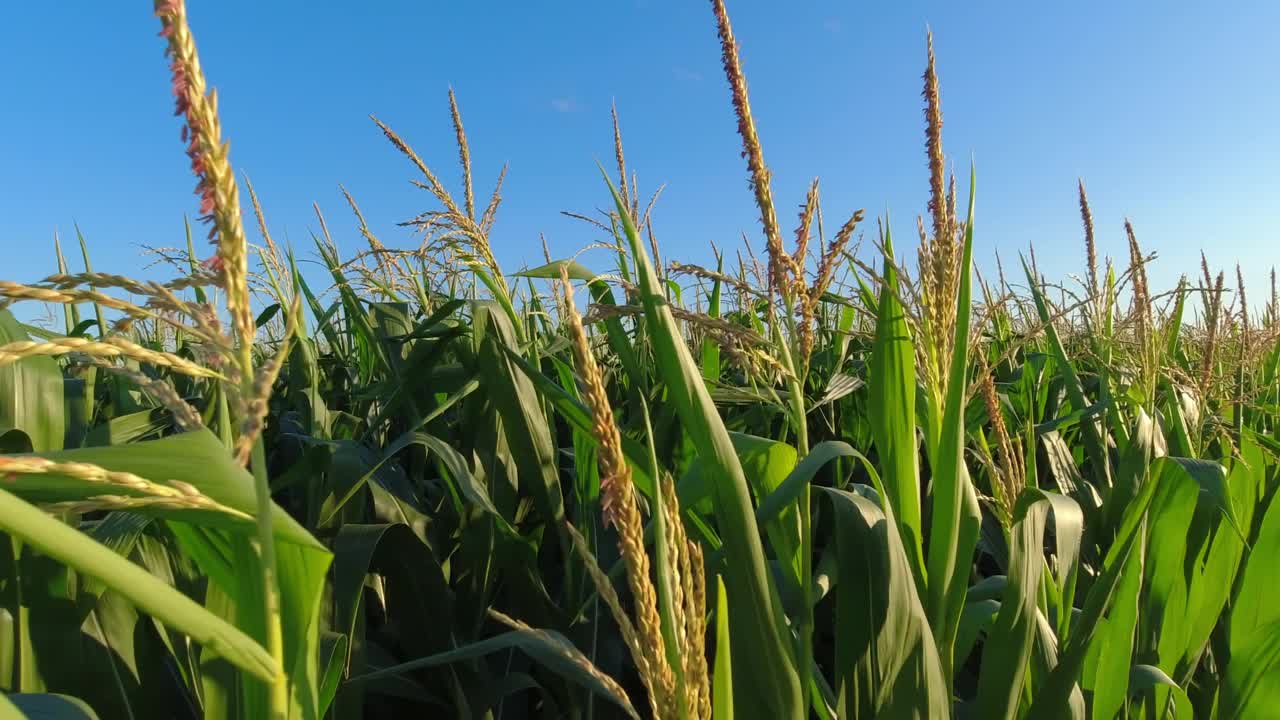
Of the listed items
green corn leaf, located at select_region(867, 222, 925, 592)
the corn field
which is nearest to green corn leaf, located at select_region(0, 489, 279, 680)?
the corn field

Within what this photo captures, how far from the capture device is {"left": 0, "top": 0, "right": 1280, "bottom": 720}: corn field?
51cm

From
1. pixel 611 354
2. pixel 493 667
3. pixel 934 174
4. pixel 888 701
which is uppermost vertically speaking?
pixel 934 174

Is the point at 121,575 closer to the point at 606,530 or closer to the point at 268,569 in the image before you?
the point at 268,569

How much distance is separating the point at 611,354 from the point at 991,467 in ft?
5.62

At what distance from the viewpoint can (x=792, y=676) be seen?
2.68 ft

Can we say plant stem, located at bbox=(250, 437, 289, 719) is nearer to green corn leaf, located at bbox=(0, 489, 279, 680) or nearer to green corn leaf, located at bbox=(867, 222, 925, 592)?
green corn leaf, located at bbox=(0, 489, 279, 680)

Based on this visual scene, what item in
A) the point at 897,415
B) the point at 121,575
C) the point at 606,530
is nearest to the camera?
the point at 121,575

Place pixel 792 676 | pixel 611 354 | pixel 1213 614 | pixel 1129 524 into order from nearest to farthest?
pixel 792 676, pixel 1129 524, pixel 1213 614, pixel 611 354

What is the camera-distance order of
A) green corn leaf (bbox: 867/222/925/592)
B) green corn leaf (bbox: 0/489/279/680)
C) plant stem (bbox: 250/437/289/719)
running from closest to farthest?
green corn leaf (bbox: 0/489/279/680) < plant stem (bbox: 250/437/289/719) < green corn leaf (bbox: 867/222/925/592)

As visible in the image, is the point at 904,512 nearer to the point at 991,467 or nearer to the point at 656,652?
the point at 991,467

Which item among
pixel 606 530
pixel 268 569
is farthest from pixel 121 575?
pixel 606 530

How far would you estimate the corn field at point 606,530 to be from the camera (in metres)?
0.51

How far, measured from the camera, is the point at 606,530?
5.21 feet

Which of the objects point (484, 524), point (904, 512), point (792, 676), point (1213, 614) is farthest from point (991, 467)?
point (484, 524)
